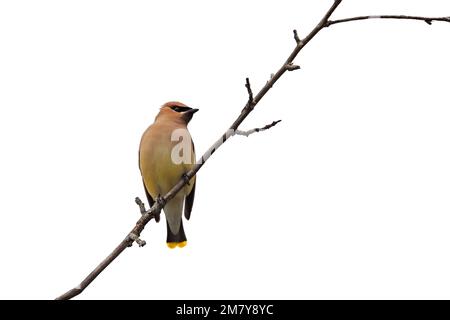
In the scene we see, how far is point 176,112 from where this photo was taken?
296 inches

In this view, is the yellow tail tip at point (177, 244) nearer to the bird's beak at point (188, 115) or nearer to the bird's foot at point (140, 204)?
the bird's beak at point (188, 115)

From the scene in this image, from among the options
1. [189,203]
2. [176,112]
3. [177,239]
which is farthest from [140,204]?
[177,239]

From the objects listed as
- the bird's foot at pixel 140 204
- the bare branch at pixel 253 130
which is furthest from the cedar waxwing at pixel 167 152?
the bare branch at pixel 253 130

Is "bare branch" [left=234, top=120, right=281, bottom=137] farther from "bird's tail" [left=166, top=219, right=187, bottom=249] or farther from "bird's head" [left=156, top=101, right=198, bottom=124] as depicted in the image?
"bird's tail" [left=166, top=219, right=187, bottom=249]

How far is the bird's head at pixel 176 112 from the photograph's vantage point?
7.38 metres

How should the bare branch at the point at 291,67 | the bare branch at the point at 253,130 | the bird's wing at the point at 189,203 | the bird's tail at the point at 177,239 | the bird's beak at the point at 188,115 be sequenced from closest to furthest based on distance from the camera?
the bare branch at the point at 291,67
the bare branch at the point at 253,130
the bird's beak at the point at 188,115
the bird's wing at the point at 189,203
the bird's tail at the point at 177,239

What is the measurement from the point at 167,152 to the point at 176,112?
50cm

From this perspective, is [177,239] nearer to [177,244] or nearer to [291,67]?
[177,244]

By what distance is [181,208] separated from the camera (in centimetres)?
809

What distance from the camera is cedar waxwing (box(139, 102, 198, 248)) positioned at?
7.17 m
